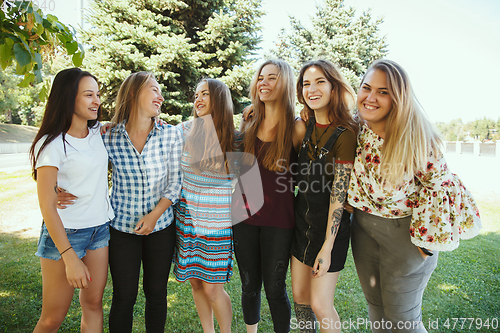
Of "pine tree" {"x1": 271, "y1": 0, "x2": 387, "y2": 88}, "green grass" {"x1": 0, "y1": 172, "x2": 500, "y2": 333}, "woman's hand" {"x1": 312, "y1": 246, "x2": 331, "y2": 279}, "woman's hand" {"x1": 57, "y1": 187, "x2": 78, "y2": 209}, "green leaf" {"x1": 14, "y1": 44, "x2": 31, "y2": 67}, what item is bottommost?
"green grass" {"x1": 0, "y1": 172, "x2": 500, "y2": 333}

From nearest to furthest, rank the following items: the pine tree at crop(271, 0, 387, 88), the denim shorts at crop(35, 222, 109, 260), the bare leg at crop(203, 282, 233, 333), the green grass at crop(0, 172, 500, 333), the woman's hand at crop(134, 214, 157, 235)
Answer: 1. the denim shorts at crop(35, 222, 109, 260)
2. the woman's hand at crop(134, 214, 157, 235)
3. the bare leg at crop(203, 282, 233, 333)
4. the green grass at crop(0, 172, 500, 333)
5. the pine tree at crop(271, 0, 387, 88)

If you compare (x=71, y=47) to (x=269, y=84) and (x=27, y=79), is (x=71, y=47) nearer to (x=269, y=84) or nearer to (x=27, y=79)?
(x=27, y=79)

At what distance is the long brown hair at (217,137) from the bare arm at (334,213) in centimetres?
83

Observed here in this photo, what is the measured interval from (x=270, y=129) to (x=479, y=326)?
9.34 feet

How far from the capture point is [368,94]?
1.78 meters

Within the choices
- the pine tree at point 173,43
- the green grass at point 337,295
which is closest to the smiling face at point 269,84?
the green grass at point 337,295

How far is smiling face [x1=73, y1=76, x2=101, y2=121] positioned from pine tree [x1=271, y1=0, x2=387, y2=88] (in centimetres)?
1116

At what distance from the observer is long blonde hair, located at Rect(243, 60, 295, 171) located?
2.02 m

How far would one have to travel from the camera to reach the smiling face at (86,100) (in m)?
1.79

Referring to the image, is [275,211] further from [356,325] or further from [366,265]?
[356,325]

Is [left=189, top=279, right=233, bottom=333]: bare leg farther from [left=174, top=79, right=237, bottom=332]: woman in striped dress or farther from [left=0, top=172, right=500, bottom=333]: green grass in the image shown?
[left=0, top=172, right=500, bottom=333]: green grass

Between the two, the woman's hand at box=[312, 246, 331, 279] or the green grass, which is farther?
the green grass

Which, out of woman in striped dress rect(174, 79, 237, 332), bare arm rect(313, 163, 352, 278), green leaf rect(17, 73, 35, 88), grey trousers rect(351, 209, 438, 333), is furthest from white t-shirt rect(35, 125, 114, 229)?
grey trousers rect(351, 209, 438, 333)

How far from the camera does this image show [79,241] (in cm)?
176
